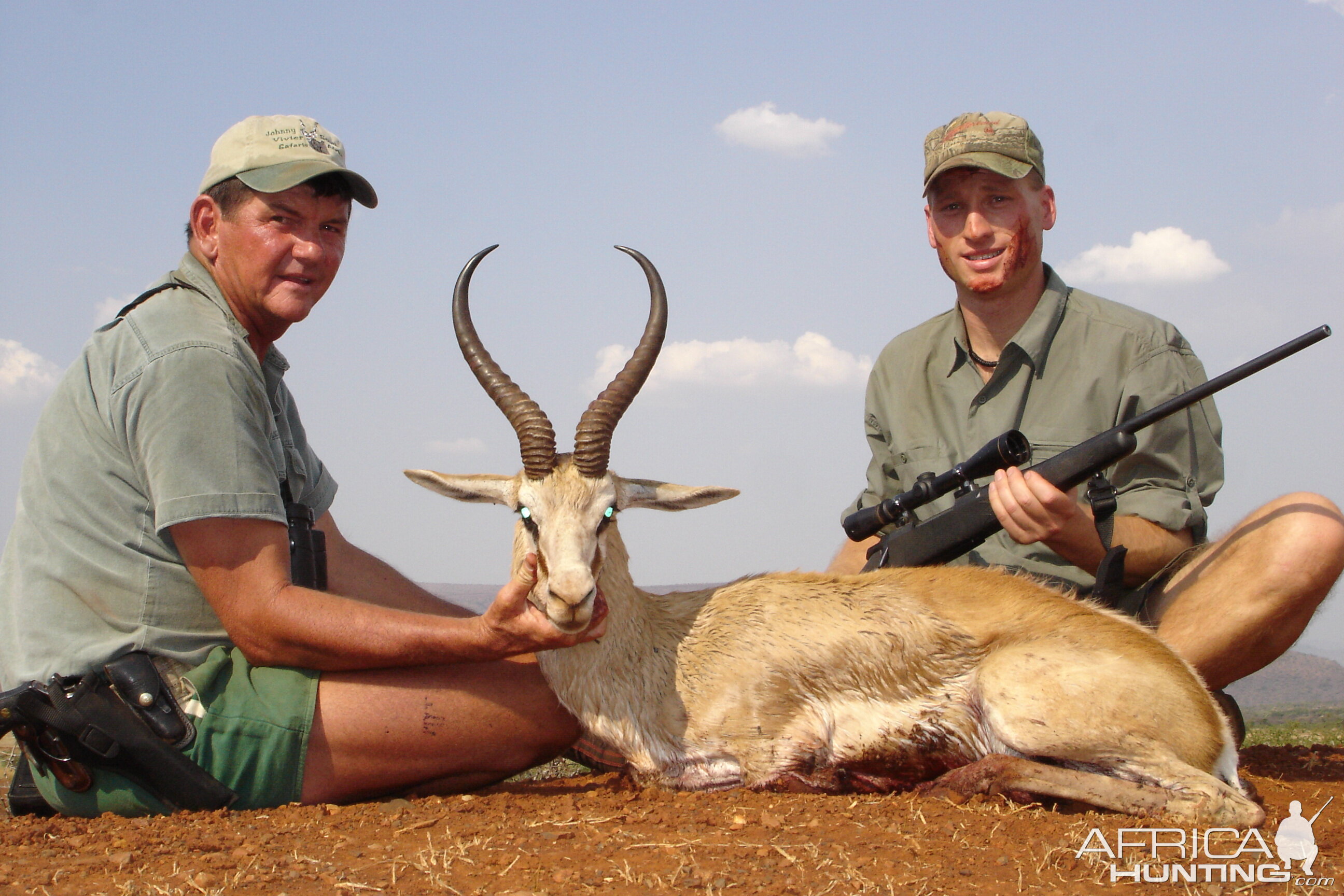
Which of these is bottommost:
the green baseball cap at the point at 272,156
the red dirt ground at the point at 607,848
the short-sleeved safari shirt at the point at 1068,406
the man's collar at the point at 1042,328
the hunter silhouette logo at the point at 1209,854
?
the red dirt ground at the point at 607,848

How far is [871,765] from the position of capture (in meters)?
5.38

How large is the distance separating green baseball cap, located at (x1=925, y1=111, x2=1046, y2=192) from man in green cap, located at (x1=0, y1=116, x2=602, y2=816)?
152 inches

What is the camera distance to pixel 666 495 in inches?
234

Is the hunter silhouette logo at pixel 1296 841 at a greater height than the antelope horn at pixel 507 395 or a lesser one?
lesser

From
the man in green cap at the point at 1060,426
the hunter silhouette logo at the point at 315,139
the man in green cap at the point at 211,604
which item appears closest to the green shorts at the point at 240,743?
the man in green cap at the point at 211,604

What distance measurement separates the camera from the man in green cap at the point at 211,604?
4.66m

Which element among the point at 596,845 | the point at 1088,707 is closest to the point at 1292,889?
the point at 1088,707

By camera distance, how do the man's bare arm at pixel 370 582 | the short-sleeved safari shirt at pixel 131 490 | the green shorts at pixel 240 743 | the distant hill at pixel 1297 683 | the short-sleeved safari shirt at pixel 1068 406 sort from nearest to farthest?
the short-sleeved safari shirt at pixel 131 490, the green shorts at pixel 240 743, the short-sleeved safari shirt at pixel 1068 406, the man's bare arm at pixel 370 582, the distant hill at pixel 1297 683

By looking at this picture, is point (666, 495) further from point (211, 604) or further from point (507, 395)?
point (211, 604)

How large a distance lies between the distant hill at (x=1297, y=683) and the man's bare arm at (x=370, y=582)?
60.1 metres

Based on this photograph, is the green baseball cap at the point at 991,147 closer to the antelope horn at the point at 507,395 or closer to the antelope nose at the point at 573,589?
the antelope horn at the point at 507,395

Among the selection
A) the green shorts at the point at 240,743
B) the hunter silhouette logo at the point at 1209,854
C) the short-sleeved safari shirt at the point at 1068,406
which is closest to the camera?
the hunter silhouette logo at the point at 1209,854

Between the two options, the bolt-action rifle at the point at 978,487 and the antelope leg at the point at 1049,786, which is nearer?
the antelope leg at the point at 1049,786

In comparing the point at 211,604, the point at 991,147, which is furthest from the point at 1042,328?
the point at 211,604
